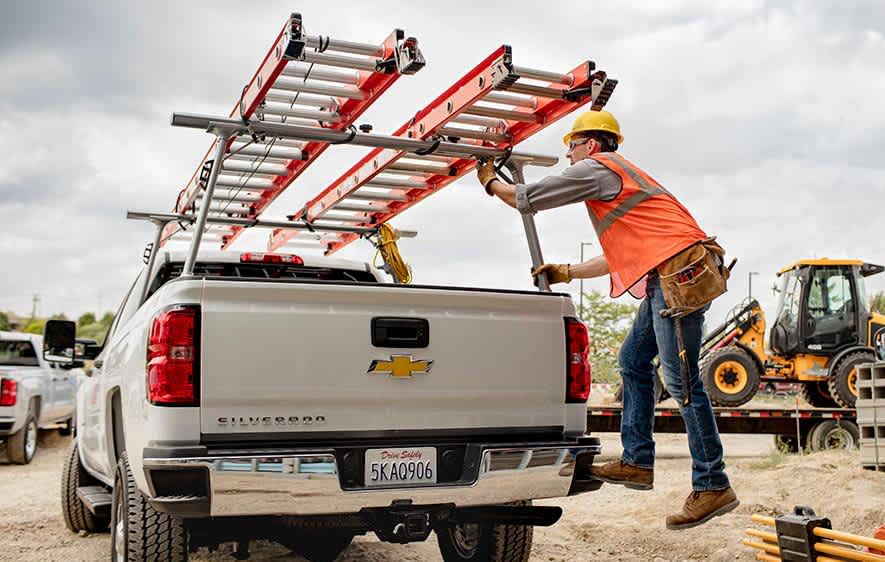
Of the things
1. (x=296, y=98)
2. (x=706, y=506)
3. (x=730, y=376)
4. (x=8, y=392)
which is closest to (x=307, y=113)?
(x=296, y=98)

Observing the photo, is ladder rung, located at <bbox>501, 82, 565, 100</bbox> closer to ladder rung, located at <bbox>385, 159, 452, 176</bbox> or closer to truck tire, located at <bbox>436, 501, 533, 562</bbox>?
ladder rung, located at <bbox>385, 159, 452, 176</bbox>

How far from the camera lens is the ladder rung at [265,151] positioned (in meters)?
5.45

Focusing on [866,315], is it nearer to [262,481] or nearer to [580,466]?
[580,466]

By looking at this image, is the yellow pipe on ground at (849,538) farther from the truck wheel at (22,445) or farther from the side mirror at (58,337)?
the truck wheel at (22,445)

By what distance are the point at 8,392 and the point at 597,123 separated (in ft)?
33.5

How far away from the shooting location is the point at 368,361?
4.28m

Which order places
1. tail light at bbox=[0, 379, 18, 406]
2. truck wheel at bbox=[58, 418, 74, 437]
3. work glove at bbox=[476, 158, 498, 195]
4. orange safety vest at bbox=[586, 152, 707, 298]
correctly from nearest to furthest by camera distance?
orange safety vest at bbox=[586, 152, 707, 298] < work glove at bbox=[476, 158, 498, 195] < tail light at bbox=[0, 379, 18, 406] < truck wheel at bbox=[58, 418, 74, 437]

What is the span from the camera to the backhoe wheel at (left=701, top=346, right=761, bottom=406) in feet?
55.2

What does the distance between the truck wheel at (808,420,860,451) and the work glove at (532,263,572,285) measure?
32.2ft

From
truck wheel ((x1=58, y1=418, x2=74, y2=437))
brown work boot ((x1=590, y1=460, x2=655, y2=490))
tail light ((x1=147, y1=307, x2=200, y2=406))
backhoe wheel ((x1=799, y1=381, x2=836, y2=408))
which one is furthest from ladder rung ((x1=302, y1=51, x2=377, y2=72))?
backhoe wheel ((x1=799, y1=381, x2=836, y2=408))

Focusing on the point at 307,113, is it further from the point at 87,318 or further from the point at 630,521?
the point at 87,318

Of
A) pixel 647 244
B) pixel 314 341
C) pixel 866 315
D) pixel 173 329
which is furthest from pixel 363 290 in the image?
pixel 866 315

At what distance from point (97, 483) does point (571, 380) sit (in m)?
4.09

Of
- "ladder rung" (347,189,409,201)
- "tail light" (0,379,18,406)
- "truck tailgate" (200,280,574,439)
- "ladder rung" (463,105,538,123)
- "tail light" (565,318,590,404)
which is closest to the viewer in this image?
"truck tailgate" (200,280,574,439)
